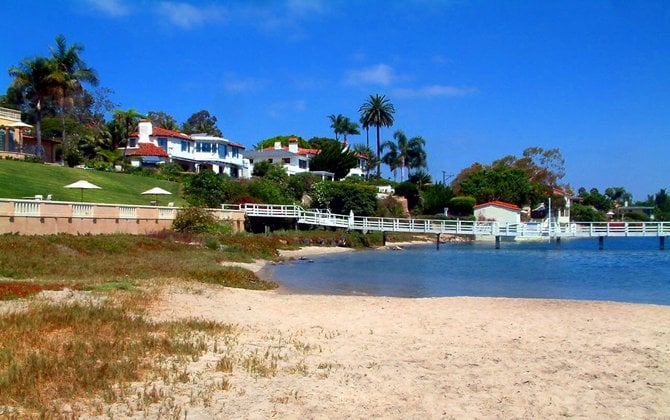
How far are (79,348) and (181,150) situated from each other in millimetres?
70781

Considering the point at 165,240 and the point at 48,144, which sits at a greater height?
the point at 48,144

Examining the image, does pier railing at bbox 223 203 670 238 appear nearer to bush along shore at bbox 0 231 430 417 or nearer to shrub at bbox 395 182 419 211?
shrub at bbox 395 182 419 211

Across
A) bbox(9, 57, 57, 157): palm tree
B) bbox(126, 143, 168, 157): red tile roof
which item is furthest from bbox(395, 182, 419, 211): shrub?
bbox(9, 57, 57, 157): palm tree

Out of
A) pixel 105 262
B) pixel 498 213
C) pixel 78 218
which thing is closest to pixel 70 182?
pixel 78 218

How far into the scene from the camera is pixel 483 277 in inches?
1281

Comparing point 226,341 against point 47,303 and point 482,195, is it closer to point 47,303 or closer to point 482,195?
point 47,303

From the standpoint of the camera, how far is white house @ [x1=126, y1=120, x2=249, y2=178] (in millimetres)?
72562

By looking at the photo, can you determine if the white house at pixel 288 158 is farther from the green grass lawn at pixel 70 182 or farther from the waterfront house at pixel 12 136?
the waterfront house at pixel 12 136

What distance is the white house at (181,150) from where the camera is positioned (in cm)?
7256

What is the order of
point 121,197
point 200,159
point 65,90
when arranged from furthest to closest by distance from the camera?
point 200,159 → point 65,90 → point 121,197

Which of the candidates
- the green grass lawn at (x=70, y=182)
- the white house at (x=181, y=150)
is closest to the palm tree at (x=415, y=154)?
the white house at (x=181, y=150)

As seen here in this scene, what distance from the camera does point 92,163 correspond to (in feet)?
205

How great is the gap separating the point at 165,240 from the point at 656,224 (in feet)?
169

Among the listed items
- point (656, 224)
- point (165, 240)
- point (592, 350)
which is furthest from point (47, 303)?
point (656, 224)
